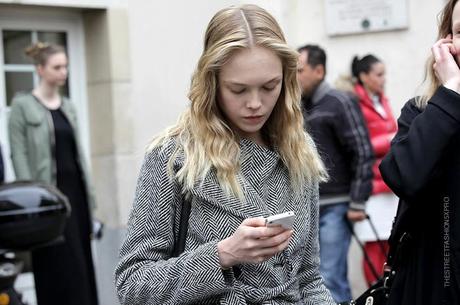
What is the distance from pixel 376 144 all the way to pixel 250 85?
5096 millimetres

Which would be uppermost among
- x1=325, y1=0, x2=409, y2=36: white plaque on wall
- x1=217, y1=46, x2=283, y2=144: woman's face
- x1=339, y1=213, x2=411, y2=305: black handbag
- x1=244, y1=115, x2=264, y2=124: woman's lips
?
x1=325, y1=0, x2=409, y2=36: white plaque on wall

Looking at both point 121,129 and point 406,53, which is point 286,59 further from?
point 406,53

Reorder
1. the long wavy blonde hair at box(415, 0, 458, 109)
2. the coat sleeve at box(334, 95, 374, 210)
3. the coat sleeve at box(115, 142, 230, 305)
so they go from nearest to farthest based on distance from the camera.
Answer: the coat sleeve at box(115, 142, 230, 305) < the long wavy blonde hair at box(415, 0, 458, 109) < the coat sleeve at box(334, 95, 374, 210)

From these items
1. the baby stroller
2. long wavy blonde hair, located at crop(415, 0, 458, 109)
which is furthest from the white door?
long wavy blonde hair, located at crop(415, 0, 458, 109)

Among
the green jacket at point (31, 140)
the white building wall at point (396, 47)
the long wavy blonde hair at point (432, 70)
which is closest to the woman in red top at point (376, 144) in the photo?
the white building wall at point (396, 47)

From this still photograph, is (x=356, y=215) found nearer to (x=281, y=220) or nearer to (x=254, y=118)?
(x=254, y=118)

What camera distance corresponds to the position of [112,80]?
331 inches

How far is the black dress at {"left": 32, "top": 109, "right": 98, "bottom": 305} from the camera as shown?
728 cm

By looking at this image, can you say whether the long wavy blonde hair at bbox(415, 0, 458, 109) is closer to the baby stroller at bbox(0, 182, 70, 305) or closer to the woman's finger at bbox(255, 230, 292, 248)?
the woman's finger at bbox(255, 230, 292, 248)

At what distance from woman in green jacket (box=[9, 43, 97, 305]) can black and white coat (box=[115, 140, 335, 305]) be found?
14.6 ft

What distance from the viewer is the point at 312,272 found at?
3016mm

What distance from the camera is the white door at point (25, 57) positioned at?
805 centimetres

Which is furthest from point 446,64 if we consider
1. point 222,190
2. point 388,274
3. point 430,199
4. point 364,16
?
point 364,16

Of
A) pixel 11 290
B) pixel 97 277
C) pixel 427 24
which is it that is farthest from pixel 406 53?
pixel 11 290
